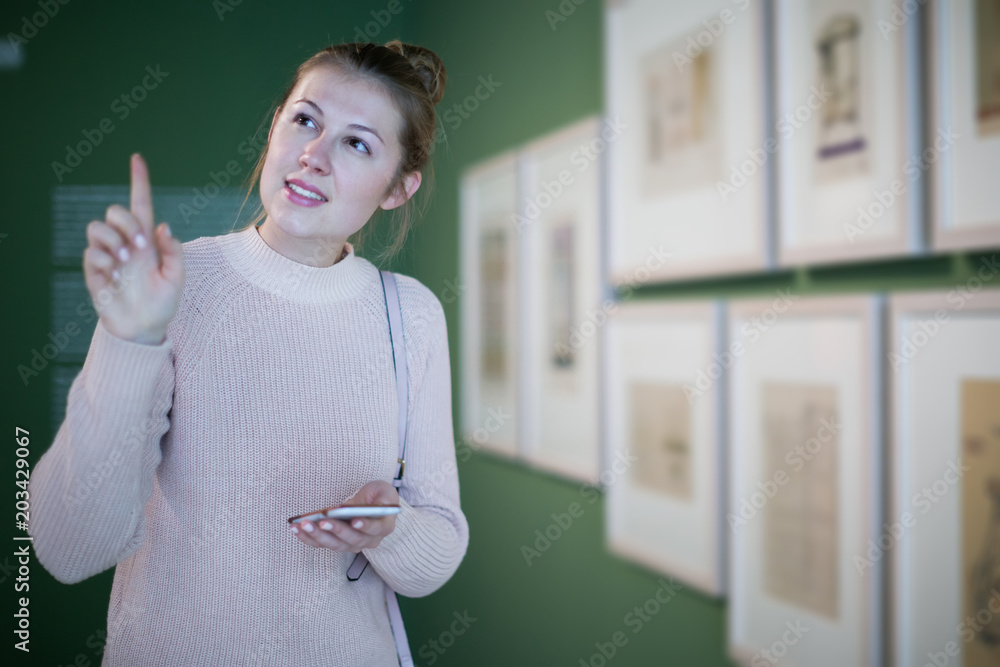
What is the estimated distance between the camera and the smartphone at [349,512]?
820mm

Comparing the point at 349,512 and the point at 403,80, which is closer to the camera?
the point at 349,512

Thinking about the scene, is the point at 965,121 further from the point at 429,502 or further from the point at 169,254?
the point at 169,254

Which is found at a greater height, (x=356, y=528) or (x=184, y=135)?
(x=184, y=135)

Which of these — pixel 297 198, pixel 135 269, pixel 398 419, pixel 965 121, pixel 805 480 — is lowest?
pixel 805 480

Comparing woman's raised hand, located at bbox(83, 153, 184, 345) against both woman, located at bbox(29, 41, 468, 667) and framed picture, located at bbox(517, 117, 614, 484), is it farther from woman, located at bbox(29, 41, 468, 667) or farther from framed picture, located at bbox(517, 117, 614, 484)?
framed picture, located at bbox(517, 117, 614, 484)

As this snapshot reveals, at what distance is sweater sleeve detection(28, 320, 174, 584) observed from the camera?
772 millimetres

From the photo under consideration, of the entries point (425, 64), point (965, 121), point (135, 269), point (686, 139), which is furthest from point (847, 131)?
point (135, 269)

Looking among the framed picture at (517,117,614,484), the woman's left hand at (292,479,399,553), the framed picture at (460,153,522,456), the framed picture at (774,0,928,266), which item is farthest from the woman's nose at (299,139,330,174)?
the framed picture at (460,153,522,456)

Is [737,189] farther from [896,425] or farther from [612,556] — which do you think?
[612,556]

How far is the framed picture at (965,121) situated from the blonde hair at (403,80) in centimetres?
68

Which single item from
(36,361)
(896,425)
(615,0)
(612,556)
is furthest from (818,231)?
(36,361)

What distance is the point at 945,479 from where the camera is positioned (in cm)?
105

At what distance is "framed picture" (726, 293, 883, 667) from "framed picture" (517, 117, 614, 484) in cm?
47

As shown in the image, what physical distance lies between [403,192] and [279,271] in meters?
0.22
